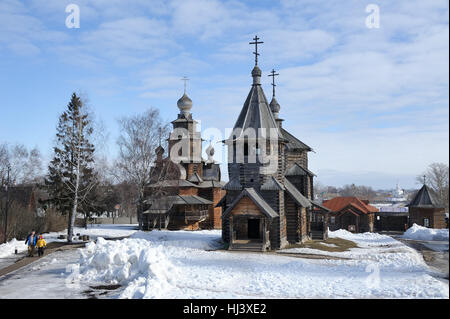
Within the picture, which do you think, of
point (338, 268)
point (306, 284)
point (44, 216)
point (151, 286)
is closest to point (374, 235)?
point (338, 268)

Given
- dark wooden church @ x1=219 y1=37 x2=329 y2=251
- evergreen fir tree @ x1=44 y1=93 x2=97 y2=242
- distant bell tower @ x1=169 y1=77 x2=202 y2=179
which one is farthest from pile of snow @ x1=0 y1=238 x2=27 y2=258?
distant bell tower @ x1=169 y1=77 x2=202 y2=179

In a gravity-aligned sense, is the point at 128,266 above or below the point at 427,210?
below

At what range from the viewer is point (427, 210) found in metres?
37.9

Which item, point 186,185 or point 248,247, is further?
point 186,185

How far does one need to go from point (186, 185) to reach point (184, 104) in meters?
11.0

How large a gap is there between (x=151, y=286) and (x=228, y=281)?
341 cm

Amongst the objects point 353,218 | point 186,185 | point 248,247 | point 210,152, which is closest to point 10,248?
point 248,247

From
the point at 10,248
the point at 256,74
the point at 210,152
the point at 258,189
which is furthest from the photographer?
the point at 210,152

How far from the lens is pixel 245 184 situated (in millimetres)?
24250

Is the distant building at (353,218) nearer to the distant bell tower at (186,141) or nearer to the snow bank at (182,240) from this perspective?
Result: the distant bell tower at (186,141)

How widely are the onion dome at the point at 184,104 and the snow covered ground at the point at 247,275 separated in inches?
1013

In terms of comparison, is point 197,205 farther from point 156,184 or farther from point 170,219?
point 156,184

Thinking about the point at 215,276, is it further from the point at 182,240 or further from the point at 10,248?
the point at 10,248

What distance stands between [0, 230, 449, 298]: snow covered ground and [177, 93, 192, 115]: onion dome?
26.1m
